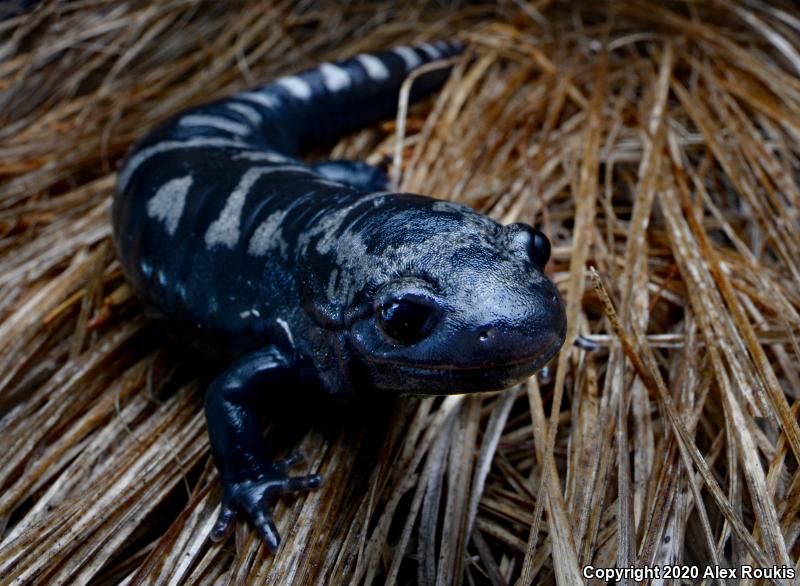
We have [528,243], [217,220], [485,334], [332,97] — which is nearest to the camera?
[485,334]

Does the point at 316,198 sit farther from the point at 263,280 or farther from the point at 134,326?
the point at 134,326

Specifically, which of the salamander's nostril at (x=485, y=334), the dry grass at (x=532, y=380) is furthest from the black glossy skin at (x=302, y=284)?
the dry grass at (x=532, y=380)

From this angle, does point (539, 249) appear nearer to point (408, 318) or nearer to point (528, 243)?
point (528, 243)

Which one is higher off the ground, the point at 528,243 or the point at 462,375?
the point at 528,243

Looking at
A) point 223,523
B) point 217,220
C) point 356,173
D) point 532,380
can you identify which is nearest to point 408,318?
point 532,380

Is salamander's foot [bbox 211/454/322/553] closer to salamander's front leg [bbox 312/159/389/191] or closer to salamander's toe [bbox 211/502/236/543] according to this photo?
salamander's toe [bbox 211/502/236/543]
